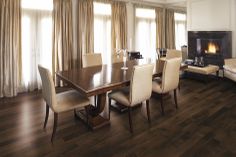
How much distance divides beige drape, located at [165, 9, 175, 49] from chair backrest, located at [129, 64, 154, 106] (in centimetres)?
549

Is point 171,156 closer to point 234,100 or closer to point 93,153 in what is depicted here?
point 93,153

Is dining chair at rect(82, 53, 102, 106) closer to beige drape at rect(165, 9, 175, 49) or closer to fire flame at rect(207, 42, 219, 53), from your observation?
fire flame at rect(207, 42, 219, 53)

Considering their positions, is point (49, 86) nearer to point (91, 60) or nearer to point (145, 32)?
point (91, 60)

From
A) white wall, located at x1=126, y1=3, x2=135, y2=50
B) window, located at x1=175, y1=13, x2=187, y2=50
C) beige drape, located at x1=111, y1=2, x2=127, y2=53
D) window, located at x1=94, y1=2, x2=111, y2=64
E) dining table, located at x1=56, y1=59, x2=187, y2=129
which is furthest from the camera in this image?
window, located at x1=175, y1=13, x2=187, y2=50

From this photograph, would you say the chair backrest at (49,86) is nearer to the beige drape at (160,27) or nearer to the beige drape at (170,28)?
the beige drape at (160,27)

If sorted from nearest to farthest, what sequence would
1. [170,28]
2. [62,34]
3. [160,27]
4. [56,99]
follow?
[56,99]
[62,34]
[160,27]
[170,28]

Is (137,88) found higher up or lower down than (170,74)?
→ lower down

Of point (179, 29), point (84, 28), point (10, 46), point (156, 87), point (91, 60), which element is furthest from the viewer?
point (179, 29)

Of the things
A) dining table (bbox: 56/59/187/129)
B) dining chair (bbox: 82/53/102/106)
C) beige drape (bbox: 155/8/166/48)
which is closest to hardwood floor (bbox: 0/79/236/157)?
dining table (bbox: 56/59/187/129)

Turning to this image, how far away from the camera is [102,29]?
5676mm

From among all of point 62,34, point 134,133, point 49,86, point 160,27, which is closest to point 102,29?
point 62,34

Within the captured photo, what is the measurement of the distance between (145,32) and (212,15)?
86.1 inches

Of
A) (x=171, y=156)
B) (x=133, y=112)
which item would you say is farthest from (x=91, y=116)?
(x=171, y=156)

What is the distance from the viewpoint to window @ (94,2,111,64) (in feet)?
18.1
